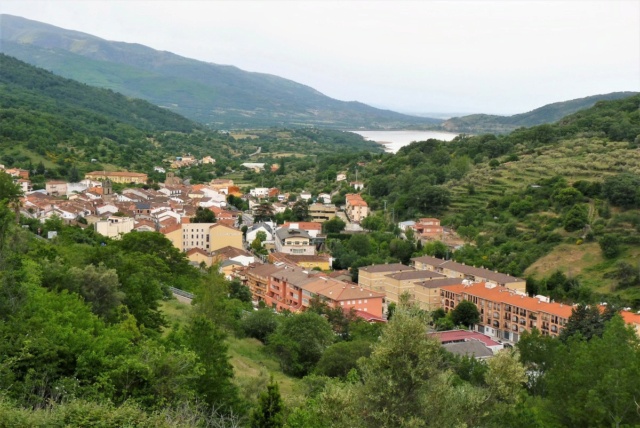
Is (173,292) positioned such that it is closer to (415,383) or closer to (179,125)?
(415,383)

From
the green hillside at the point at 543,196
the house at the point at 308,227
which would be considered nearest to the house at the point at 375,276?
the green hillside at the point at 543,196

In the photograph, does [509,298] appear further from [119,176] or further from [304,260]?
[119,176]

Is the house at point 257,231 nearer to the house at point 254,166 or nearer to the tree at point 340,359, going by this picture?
the tree at point 340,359

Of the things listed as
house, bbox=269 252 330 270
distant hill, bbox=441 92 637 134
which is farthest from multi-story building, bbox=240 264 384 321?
distant hill, bbox=441 92 637 134

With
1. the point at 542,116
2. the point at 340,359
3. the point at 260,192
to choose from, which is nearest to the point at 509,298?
the point at 340,359

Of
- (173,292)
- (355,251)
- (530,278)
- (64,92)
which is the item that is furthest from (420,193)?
(64,92)

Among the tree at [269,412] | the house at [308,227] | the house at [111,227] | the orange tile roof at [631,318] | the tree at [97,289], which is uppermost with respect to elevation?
the tree at [97,289]

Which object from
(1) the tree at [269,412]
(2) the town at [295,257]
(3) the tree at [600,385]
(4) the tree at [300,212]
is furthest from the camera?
(4) the tree at [300,212]
